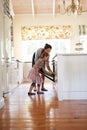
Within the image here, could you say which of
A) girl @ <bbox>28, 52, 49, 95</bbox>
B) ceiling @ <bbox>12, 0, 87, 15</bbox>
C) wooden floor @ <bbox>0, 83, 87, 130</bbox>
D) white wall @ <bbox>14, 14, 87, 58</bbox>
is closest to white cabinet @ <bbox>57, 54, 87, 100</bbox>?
wooden floor @ <bbox>0, 83, 87, 130</bbox>

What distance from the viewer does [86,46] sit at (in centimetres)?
966

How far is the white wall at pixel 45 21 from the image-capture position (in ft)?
31.7

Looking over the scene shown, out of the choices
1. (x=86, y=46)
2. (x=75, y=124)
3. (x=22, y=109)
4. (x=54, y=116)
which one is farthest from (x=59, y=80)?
(x=86, y=46)

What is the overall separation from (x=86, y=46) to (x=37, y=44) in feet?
6.28

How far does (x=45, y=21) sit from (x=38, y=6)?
0.76m

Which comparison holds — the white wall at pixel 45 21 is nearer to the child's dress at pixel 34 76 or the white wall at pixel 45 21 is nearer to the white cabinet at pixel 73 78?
the child's dress at pixel 34 76

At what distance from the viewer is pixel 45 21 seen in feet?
32.1

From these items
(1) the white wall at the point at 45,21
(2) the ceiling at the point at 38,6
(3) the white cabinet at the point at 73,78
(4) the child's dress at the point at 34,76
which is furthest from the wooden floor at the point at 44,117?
(1) the white wall at the point at 45,21

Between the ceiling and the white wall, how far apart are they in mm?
221

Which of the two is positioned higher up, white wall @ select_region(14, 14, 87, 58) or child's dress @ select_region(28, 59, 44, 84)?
white wall @ select_region(14, 14, 87, 58)

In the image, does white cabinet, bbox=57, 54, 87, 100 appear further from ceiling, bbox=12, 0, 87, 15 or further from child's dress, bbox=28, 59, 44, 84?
ceiling, bbox=12, 0, 87, 15

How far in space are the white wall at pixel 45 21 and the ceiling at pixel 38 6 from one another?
22cm

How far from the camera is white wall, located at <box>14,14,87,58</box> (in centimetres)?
966

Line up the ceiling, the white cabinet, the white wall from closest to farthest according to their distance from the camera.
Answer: the white cabinet < the ceiling < the white wall
